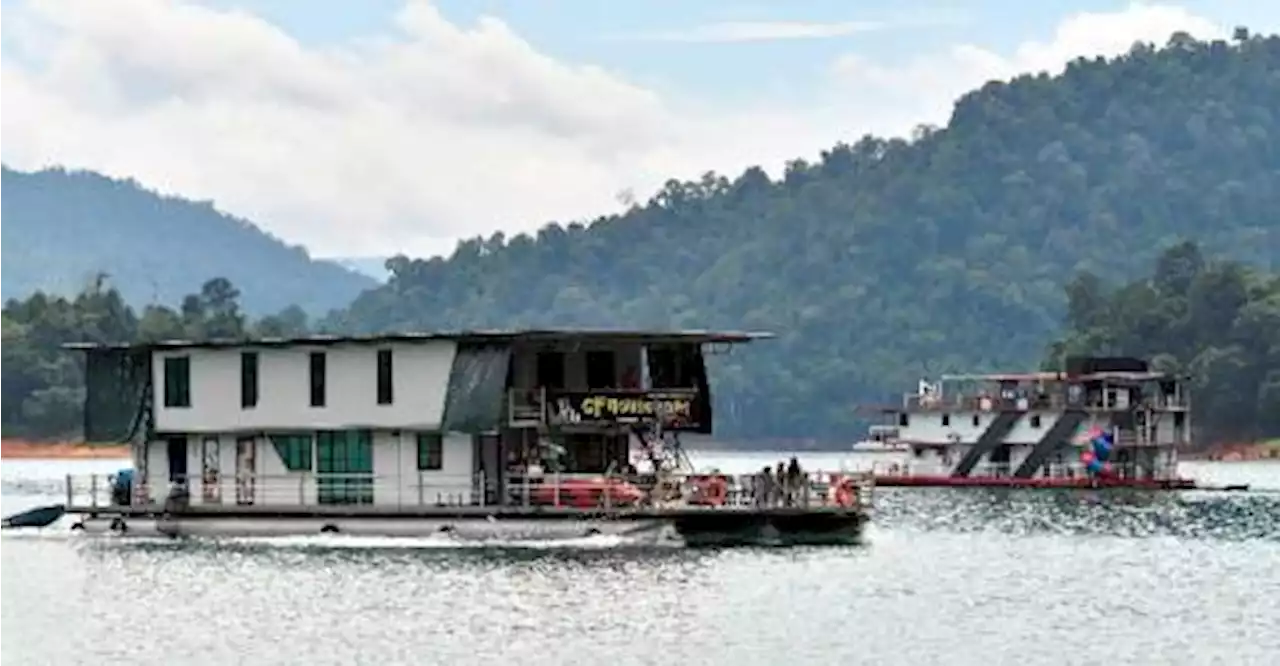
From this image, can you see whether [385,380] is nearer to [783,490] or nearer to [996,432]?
[783,490]

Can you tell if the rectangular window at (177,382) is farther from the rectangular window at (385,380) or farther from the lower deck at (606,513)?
the rectangular window at (385,380)

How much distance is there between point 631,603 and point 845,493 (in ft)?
50.6

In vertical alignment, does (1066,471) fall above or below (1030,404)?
below

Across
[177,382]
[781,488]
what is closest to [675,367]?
[781,488]

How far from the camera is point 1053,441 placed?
130m

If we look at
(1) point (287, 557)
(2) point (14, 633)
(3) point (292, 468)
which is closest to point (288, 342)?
(3) point (292, 468)

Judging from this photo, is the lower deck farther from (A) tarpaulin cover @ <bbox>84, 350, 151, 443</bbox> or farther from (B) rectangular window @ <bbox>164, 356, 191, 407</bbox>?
(A) tarpaulin cover @ <bbox>84, 350, 151, 443</bbox>

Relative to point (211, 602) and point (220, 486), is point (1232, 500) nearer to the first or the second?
point (220, 486)

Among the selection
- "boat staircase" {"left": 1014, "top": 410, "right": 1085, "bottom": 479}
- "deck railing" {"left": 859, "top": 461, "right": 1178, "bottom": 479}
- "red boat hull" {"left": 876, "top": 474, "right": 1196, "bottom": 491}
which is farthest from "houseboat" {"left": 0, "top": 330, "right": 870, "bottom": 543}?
"deck railing" {"left": 859, "top": 461, "right": 1178, "bottom": 479}

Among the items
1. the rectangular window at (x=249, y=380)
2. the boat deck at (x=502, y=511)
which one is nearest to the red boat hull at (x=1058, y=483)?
the boat deck at (x=502, y=511)

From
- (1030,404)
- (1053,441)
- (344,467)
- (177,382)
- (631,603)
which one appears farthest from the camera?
(1030,404)

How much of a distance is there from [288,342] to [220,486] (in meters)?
4.42

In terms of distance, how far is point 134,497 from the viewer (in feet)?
250

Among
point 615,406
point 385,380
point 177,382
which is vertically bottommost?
point 615,406
